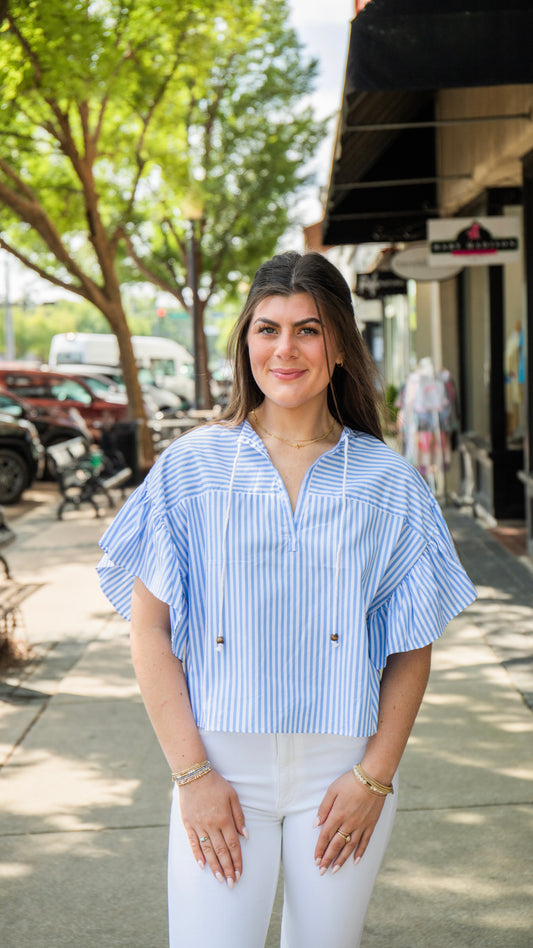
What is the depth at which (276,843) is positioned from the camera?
2215 mm

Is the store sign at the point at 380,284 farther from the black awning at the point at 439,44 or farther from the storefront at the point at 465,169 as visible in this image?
the black awning at the point at 439,44

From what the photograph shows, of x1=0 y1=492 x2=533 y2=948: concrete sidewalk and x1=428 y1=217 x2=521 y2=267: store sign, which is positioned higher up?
x1=428 y1=217 x2=521 y2=267: store sign

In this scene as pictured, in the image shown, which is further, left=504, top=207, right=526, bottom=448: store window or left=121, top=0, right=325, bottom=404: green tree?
left=121, top=0, right=325, bottom=404: green tree

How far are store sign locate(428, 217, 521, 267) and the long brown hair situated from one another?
774 centimetres

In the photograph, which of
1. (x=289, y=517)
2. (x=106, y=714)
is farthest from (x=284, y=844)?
(x=106, y=714)

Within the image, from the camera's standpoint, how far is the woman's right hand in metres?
2.12

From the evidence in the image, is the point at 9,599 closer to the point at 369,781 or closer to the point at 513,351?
the point at 369,781

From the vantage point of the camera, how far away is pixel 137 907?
376 centimetres

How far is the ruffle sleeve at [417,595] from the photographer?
2225 millimetres

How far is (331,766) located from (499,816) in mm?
2374

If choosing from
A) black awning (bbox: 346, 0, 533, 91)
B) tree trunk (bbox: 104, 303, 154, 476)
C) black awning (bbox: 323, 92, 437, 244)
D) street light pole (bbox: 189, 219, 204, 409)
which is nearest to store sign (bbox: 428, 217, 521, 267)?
black awning (bbox: 323, 92, 437, 244)

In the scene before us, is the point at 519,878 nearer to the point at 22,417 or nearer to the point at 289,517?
the point at 289,517

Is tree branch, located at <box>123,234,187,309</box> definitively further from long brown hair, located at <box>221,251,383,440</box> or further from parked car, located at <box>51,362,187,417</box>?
long brown hair, located at <box>221,251,383,440</box>

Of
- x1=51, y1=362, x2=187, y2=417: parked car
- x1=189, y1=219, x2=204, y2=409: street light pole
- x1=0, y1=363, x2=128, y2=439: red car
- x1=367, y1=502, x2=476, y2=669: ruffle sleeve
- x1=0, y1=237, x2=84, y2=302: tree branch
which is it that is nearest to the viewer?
x1=367, y1=502, x2=476, y2=669: ruffle sleeve
